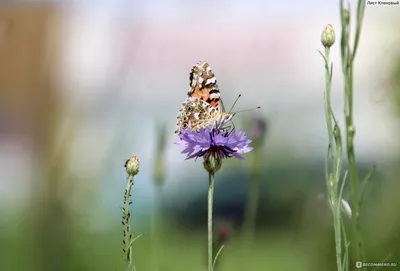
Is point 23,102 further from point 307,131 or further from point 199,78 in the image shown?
point 199,78

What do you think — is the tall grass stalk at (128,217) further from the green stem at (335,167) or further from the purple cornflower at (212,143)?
the green stem at (335,167)

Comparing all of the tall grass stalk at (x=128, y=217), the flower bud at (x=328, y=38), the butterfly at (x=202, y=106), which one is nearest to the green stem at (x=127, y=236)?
the tall grass stalk at (x=128, y=217)

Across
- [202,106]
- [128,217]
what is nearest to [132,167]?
[128,217]

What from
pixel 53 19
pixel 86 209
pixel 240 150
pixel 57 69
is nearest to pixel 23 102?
pixel 57 69

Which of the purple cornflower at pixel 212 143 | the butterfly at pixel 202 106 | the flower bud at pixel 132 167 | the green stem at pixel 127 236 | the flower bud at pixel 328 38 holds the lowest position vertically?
the green stem at pixel 127 236

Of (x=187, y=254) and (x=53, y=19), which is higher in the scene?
(x=53, y=19)

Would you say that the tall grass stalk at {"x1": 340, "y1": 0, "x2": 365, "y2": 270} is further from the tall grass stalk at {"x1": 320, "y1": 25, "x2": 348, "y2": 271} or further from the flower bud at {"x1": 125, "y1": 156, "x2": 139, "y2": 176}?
the flower bud at {"x1": 125, "y1": 156, "x2": 139, "y2": 176}
